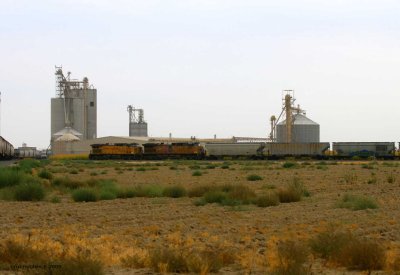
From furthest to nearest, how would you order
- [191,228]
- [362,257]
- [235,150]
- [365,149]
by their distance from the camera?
[235,150] < [365,149] < [191,228] < [362,257]

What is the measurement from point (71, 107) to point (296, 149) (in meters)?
45.7

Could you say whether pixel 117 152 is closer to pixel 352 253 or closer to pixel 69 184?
pixel 69 184

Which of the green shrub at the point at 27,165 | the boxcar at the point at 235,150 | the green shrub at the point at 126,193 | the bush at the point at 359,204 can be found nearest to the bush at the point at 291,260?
the bush at the point at 359,204

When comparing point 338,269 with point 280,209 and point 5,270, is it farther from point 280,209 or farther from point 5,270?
point 280,209

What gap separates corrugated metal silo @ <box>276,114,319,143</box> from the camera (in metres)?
110

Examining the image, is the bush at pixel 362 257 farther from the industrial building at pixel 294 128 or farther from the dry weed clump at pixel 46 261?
the industrial building at pixel 294 128

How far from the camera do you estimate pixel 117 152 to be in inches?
3846

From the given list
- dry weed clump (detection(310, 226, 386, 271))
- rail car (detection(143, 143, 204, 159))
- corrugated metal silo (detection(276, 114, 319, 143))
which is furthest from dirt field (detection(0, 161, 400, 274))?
corrugated metal silo (detection(276, 114, 319, 143))

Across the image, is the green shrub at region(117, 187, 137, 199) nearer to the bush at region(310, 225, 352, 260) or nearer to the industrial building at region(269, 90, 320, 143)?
the bush at region(310, 225, 352, 260)

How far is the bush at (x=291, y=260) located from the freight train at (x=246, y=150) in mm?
81348

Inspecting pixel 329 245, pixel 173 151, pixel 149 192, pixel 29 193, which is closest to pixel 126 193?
pixel 149 192

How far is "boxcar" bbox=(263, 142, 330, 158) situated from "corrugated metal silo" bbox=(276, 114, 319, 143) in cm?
1410

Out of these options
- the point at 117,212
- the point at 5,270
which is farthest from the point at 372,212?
the point at 5,270

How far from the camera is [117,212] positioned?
67.5 feet
